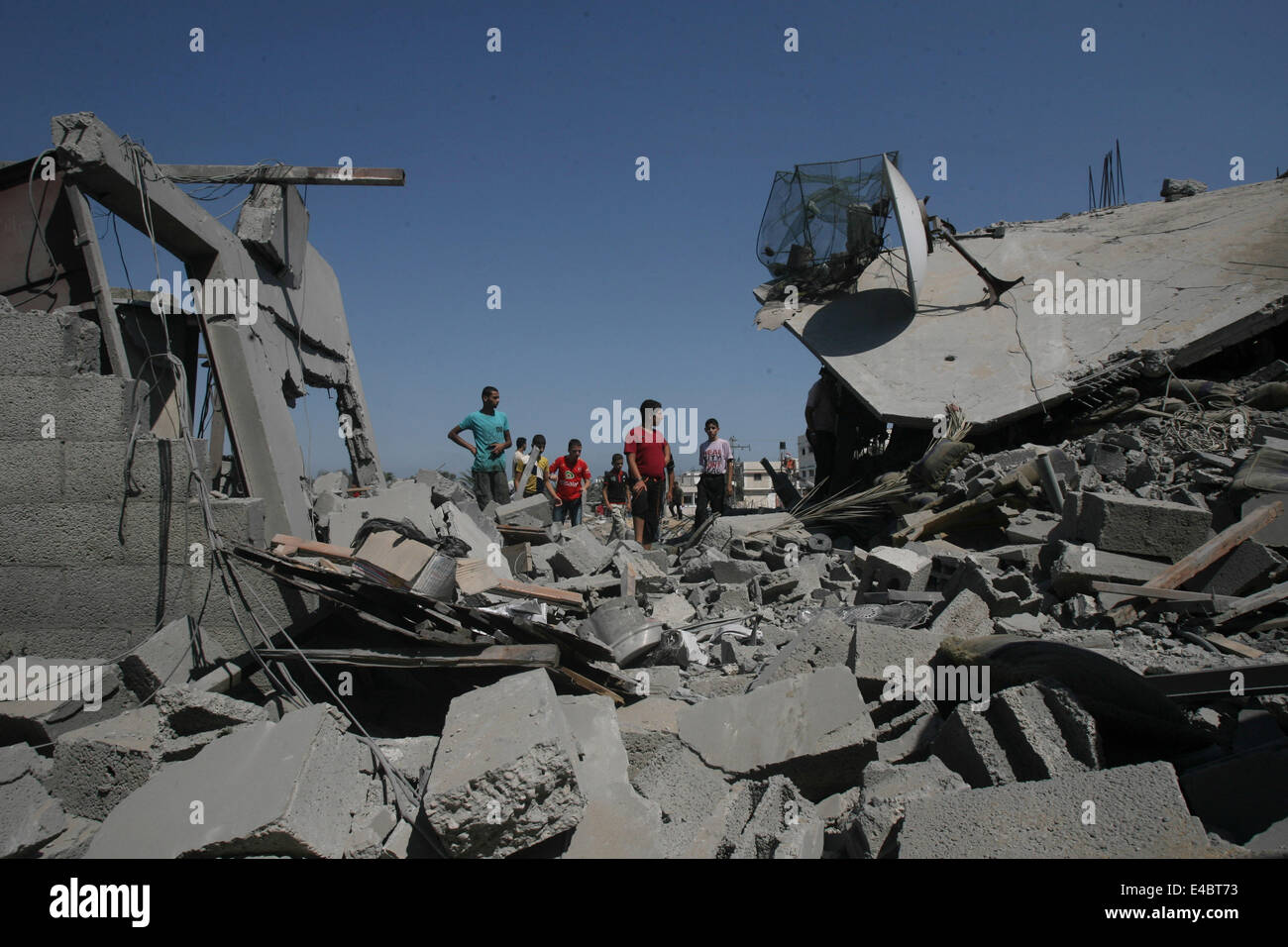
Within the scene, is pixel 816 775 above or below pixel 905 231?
below

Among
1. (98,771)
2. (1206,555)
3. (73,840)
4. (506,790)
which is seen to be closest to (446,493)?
(98,771)

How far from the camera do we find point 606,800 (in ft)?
9.55

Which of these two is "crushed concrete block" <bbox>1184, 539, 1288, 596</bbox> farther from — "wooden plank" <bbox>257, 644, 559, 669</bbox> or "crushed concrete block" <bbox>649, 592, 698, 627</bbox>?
"wooden plank" <bbox>257, 644, 559, 669</bbox>

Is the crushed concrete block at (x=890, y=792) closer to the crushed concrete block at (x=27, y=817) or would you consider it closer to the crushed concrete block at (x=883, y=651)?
the crushed concrete block at (x=883, y=651)

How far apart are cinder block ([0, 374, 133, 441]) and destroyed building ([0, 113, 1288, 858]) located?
0.02 m

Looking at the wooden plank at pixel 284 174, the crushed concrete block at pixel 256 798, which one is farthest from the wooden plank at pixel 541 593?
the wooden plank at pixel 284 174

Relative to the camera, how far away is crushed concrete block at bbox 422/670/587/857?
99.9 inches

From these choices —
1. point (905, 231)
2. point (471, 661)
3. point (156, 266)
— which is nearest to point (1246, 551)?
point (471, 661)

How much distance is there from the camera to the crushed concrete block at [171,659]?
416 centimetres

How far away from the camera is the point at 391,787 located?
3.26m
